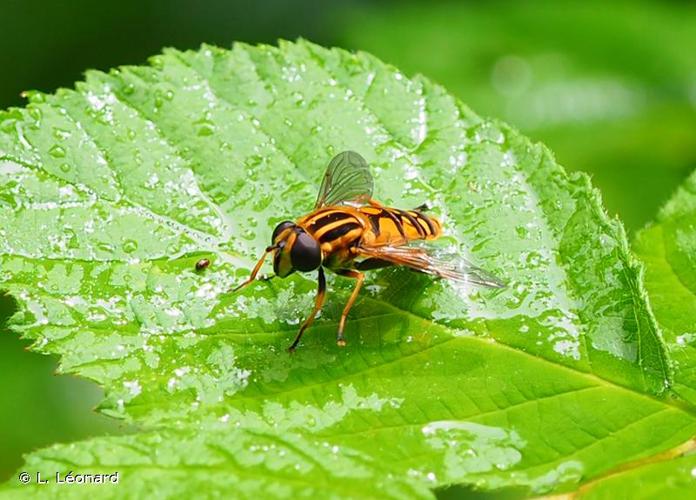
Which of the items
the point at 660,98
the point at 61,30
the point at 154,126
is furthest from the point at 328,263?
the point at 61,30

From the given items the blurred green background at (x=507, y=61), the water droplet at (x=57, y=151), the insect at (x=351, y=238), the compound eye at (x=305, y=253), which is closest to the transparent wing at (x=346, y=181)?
the insect at (x=351, y=238)

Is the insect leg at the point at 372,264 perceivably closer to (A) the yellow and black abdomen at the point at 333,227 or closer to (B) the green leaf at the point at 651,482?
(A) the yellow and black abdomen at the point at 333,227

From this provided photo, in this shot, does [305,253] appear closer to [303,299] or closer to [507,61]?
[303,299]

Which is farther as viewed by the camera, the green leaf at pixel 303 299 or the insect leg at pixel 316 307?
the insect leg at pixel 316 307

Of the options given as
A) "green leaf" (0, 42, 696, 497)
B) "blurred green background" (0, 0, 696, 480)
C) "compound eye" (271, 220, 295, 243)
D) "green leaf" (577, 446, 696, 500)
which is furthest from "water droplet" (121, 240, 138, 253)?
"blurred green background" (0, 0, 696, 480)

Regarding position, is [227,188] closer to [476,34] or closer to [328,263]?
[328,263]

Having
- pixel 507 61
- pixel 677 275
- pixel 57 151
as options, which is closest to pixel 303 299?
pixel 57 151
